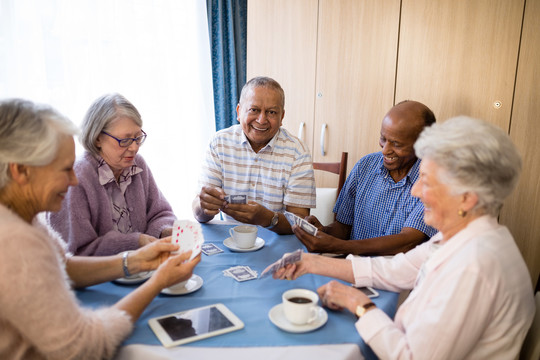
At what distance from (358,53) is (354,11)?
34 cm

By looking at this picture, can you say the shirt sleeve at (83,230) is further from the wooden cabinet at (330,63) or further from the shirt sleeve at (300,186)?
the wooden cabinet at (330,63)

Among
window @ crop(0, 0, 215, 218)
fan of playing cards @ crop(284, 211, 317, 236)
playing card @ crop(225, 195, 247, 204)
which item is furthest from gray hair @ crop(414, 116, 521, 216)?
window @ crop(0, 0, 215, 218)

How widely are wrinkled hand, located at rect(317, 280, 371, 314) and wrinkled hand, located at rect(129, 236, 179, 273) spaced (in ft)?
1.94

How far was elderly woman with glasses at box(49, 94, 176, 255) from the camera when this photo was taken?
1.71m

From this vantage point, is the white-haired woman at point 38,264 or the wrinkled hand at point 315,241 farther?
the wrinkled hand at point 315,241

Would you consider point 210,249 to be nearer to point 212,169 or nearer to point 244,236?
point 244,236

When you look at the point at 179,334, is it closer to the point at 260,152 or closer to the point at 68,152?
the point at 68,152

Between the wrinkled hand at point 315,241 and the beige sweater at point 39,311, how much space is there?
0.97 m

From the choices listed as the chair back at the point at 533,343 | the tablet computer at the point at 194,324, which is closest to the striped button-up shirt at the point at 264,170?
the tablet computer at the point at 194,324

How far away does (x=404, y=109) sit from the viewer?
2.22 m

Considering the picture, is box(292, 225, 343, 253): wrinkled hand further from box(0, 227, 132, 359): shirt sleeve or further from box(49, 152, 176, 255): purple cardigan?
box(0, 227, 132, 359): shirt sleeve

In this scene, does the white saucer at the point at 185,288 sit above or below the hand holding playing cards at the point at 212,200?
below

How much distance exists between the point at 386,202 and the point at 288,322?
129 centimetres

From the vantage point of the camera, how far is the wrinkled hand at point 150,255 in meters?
1.49
